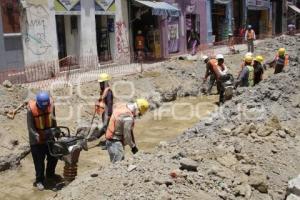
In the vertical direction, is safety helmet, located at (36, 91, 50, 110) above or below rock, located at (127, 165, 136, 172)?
above

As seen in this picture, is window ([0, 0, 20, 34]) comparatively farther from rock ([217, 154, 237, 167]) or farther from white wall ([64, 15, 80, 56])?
rock ([217, 154, 237, 167])

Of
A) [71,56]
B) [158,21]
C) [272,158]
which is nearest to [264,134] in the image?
[272,158]

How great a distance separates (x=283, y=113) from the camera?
990cm

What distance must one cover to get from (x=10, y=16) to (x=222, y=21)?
64.7 feet

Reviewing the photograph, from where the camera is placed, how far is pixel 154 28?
82.5 ft

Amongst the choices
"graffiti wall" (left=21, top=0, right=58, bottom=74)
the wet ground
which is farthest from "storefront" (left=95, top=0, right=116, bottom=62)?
the wet ground

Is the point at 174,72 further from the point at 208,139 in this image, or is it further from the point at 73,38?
the point at 208,139

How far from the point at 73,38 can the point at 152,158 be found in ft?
45.8

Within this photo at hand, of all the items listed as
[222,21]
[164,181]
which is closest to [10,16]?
[164,181]

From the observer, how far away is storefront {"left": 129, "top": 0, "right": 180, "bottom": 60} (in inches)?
915

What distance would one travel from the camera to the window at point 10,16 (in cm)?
1593

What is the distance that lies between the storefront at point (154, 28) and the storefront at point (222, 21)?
6.46m

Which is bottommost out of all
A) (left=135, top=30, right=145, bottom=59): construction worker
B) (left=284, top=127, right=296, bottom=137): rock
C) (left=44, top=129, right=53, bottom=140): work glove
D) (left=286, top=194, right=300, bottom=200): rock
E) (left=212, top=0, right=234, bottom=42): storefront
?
(left=286, top=194, right=300, bottom=200): rock

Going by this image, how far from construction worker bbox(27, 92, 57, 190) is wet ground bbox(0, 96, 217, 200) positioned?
478 millimetres
